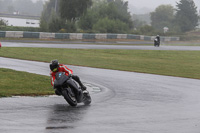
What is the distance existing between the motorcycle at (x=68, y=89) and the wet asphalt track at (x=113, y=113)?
0.22m

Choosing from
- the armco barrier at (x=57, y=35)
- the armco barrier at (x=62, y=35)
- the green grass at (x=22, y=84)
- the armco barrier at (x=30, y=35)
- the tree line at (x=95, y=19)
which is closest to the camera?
the green grass at (x=22, y=84)

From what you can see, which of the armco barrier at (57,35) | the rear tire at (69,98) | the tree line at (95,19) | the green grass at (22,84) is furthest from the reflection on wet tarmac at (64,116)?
the tree line at (95,19)

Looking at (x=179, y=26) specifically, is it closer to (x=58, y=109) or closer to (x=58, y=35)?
(x=58, y=35)

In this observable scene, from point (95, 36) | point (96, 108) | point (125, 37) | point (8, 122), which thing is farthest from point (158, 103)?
point (125, 37)

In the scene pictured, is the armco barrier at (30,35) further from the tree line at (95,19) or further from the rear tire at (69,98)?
the rear tire at (69,98)

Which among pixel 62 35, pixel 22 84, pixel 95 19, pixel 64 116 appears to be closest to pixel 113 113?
pixel 64 116

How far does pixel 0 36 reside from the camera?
2063 inches

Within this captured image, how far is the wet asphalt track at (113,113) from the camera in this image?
29.9 ft

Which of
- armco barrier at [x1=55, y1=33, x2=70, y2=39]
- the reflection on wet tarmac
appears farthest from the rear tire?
armco barrier at [x1=55, y1=33, x2=70, y2=39]

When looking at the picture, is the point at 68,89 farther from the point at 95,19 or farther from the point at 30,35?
the point at 95,19

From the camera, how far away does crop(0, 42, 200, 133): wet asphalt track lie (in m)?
9.10

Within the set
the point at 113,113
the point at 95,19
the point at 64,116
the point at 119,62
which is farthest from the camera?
the point at 95,19

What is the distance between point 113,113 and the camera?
11.2 metres

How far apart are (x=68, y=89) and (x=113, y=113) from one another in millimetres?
1616
